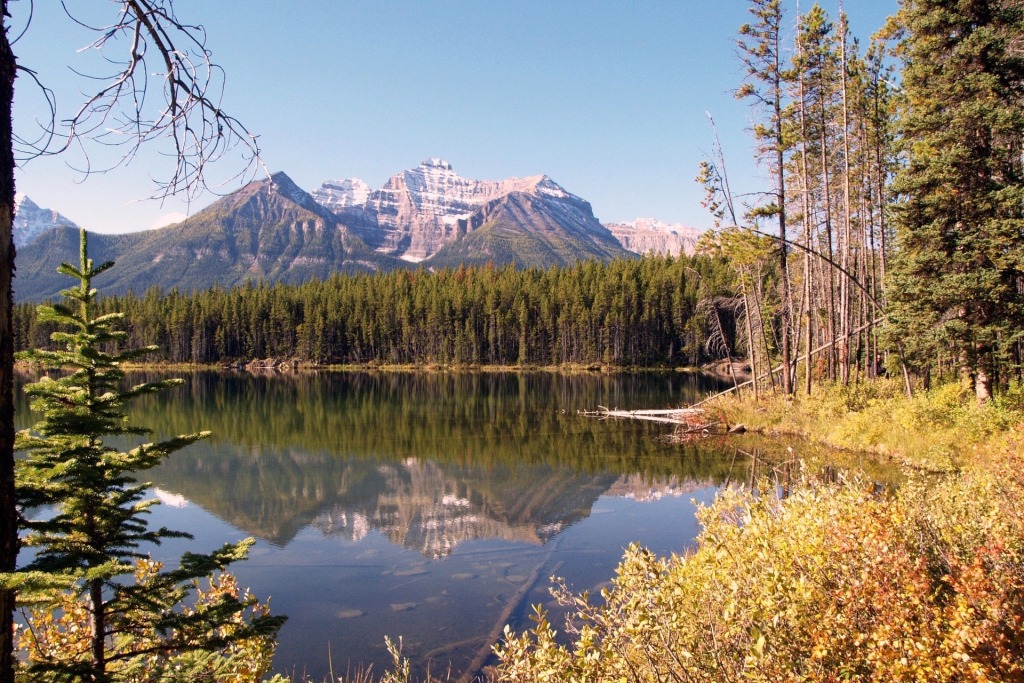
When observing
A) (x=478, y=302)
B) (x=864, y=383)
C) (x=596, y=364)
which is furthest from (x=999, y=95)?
(x=478, y=302)

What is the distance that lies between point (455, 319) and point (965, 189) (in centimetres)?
8999

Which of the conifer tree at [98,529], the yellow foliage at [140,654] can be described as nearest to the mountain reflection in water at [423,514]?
the yellow foliage at [140,654]

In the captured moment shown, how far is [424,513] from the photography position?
17156mm

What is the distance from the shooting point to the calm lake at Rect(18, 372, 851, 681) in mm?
10438

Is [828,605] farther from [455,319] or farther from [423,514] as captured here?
[455,319]

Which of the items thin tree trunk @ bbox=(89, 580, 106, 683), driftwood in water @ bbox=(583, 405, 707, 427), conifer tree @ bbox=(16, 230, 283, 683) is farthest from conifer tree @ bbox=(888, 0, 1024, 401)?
thin tree trunk @ bbox=(89, 580, 106, 683)

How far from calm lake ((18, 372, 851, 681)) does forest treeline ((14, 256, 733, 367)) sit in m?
64.9

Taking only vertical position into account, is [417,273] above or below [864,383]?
above

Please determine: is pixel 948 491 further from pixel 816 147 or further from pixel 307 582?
pixel 816 147

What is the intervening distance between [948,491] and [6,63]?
401 inches

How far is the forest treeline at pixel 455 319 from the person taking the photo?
98250mm

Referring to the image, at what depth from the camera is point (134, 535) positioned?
545 centimetres

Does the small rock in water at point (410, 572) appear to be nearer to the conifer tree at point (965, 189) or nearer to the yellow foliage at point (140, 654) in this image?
the yellow foliage at point (140, 654)

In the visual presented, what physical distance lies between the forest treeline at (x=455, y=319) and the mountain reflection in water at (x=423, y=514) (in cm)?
6497
